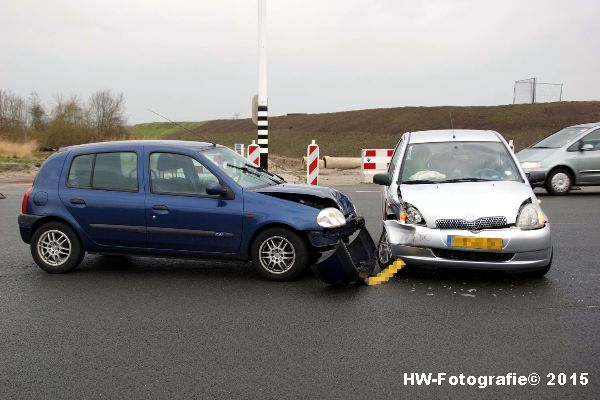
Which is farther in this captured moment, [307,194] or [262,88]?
[262,88]

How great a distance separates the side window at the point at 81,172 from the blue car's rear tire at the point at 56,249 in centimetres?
53

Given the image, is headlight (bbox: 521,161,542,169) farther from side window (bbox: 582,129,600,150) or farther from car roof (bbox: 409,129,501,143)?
car roof (bbox: 409,129,501,143)

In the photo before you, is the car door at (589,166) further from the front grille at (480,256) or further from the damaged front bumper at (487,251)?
the front grille at (480,256)

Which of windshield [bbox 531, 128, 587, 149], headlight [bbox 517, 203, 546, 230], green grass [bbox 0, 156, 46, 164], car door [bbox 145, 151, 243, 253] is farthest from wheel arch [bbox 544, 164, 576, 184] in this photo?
green grass [bbox 0, 156, 46, 164]

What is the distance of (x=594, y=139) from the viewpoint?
1698cm

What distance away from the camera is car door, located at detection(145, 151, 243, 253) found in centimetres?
741

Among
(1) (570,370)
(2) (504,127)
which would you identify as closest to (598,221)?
(1) (570,370)

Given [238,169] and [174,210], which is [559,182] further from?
[174,210]

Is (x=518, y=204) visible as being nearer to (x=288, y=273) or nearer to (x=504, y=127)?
(x=288, y=273)

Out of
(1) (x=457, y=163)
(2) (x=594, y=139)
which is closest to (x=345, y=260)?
(1) (x=457, y=163)

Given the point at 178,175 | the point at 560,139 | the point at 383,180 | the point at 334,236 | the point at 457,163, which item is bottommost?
the point at 334,236

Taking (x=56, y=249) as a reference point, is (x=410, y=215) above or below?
above

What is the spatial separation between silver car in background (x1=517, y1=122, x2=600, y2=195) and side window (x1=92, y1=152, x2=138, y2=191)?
11973 millimetres

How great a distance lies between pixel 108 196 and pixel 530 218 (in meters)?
Result: 4.80
